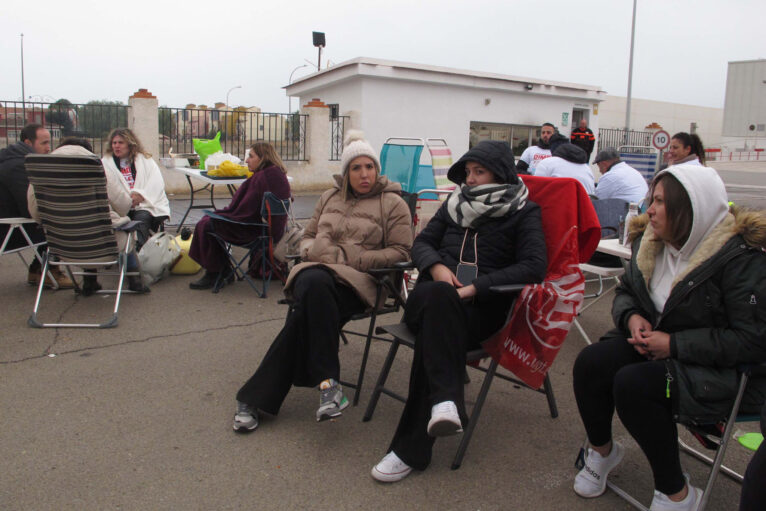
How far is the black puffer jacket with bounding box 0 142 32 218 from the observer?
5051 millimetres

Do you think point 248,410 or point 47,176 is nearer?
point 248,410

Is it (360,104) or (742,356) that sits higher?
(360,104)

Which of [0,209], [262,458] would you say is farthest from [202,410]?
[0,209]

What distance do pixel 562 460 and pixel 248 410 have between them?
153cm

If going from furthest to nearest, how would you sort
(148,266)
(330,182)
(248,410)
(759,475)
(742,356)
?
1. (330,182)
2. (148,266)
3. (248,410)
4. (742,356)
5. (759,475)

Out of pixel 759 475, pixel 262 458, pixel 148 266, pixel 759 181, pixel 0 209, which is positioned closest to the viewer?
pixel 759 475

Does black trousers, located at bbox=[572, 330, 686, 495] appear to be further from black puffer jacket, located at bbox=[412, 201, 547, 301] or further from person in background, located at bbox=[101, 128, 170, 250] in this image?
person in background, located at bbox=[101, 128, 170, 250]

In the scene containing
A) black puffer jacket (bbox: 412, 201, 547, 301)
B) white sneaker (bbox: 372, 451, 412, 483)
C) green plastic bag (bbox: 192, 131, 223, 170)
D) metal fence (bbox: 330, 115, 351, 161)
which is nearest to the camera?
white sneaker (bbox: 372, 451, 412, 483)

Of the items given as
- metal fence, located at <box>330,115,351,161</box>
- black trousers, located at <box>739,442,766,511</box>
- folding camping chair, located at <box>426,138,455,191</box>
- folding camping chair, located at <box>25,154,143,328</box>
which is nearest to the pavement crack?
folding camping chair, located at <box>25,154,143,328</box>

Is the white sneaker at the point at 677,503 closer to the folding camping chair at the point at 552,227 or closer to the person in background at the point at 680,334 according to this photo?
the person in background at the point at 680,334

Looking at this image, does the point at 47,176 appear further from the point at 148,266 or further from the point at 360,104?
the point at 360,104

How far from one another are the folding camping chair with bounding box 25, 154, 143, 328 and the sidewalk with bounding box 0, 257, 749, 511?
2.06ft

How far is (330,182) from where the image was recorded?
46.8 ft

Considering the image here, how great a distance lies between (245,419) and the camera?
2961 millimetres
